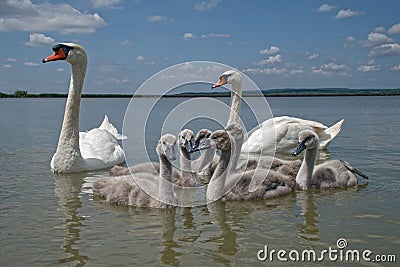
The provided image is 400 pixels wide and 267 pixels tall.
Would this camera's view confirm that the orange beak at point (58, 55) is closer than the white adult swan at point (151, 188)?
No

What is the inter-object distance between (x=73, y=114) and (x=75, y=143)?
631 mm

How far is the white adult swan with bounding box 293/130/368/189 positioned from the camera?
25.7 ft

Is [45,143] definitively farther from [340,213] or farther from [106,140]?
[340,213]

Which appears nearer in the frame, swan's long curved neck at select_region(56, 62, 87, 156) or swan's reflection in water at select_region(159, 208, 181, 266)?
swan's reflection in water at select_region(159, 208, 181, 266)

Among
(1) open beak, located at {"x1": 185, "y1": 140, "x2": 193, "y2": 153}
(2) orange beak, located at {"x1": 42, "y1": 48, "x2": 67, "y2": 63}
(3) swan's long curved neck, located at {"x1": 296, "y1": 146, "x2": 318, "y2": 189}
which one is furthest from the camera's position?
(2) orange beak, located at {"x1": 42, "y1": 48, "x2": 67, "y2": 63}

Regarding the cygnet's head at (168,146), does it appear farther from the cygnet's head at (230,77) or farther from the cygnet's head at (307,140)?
the cygnet's head at (230,77)

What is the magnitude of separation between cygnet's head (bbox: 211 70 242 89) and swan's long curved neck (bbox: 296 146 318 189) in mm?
3731

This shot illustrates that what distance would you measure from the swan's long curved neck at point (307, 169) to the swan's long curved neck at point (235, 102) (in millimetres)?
3021

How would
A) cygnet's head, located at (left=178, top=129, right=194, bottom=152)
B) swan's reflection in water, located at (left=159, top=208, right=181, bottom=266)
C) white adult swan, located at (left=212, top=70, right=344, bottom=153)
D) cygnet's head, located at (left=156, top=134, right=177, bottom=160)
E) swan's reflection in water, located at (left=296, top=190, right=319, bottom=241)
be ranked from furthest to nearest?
white adult swan, located at (left=212, top=70, right=344, bottom=153)
cygnet's head, located at (left=178, top=129, right=194, bottom=152)
cygnet's head, located at (left=156, top=134, right=177, bottom=160)
swan's reflection in water, located at (left=296, top=190, right=319, bottom=241)
swan's reflection in water, located at (left=159, top=208, right=181, bottom=266)

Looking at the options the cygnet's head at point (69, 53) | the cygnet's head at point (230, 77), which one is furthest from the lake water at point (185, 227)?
the cygnet's head at point (230, 77)

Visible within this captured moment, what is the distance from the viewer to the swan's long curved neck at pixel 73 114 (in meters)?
9.19

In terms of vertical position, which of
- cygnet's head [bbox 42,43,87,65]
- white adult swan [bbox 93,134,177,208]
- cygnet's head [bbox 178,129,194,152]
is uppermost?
cygnet's head [bbox 42,43,87,65]

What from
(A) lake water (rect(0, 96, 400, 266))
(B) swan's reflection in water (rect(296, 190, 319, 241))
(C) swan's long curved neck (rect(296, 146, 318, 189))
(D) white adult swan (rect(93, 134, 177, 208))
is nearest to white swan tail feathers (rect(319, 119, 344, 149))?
(A) lake water (rect(0, 96, 400, 266))

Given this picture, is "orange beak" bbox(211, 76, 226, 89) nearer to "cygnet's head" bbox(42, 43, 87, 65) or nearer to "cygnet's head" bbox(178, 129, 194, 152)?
"cygnet's head" bbox(42, 43, 87, 65)
